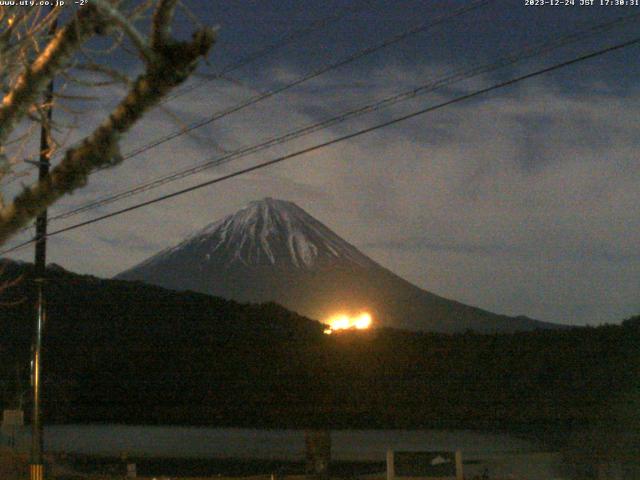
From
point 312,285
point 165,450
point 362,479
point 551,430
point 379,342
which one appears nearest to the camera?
point 362,479

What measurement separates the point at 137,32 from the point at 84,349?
5613 centimetres

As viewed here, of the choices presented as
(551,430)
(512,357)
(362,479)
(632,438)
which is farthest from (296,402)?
(362,479)

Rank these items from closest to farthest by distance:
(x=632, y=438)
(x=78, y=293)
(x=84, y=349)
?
(x=632, y=438) < (x=84, y=349) < (x=78, y=293)

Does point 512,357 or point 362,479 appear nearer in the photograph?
point 362,479

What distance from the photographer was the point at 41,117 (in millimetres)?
5301

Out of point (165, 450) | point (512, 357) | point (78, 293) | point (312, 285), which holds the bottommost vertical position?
point (165, 450)

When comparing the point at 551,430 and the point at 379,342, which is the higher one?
the point at 379,342

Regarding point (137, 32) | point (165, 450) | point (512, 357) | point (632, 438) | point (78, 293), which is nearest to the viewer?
point (137, 32)

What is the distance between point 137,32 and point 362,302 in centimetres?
15626

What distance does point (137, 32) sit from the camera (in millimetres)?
4160

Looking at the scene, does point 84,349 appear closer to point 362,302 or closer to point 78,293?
point 78,293

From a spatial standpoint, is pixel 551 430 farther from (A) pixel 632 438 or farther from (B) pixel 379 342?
(B) pixel 379 342

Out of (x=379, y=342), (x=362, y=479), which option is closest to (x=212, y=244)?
(x=379, y=342)

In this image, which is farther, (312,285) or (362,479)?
(312,285)
